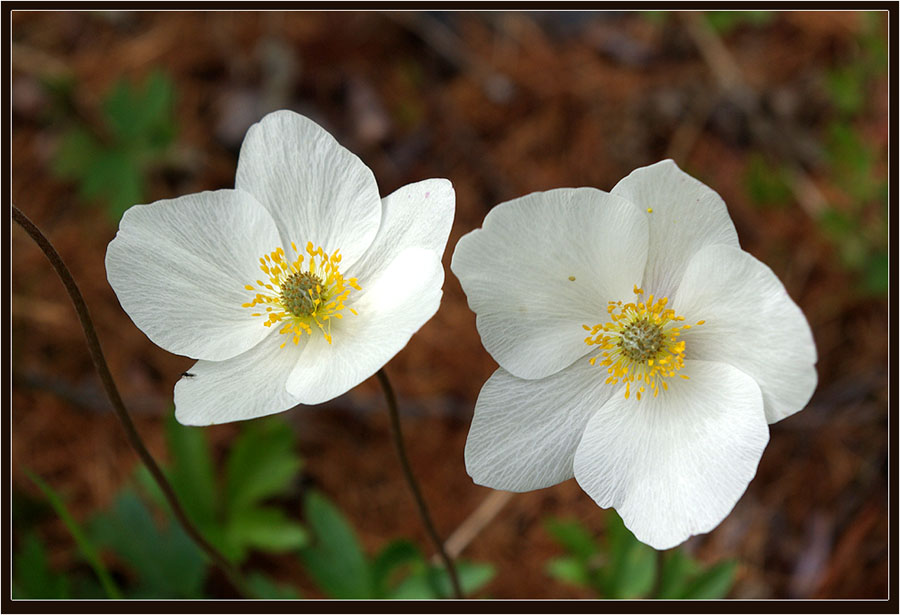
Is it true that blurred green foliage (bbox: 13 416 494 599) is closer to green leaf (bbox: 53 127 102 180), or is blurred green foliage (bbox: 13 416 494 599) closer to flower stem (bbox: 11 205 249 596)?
flower stem (bbox: 11 205 249 596)

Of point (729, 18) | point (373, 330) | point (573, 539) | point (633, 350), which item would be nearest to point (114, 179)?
→ point (373, 330)

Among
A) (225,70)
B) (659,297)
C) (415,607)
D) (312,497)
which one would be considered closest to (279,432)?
(312,497)

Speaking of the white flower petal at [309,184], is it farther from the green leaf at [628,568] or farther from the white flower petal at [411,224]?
the green leaf at [628,568]

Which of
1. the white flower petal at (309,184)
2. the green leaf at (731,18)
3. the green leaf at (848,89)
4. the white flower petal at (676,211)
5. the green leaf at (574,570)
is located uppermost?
the green leaf at (731,18)

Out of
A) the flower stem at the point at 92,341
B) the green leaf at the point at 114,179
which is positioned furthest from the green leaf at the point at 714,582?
the green leaf at the point at 114,179

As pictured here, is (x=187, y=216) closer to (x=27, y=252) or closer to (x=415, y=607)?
(x=415, y=607)

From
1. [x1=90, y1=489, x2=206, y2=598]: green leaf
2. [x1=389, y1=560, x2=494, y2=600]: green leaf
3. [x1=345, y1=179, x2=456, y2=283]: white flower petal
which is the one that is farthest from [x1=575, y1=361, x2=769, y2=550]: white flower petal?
[x1=90, y1=489, x2=206, y2=598]: green leaf

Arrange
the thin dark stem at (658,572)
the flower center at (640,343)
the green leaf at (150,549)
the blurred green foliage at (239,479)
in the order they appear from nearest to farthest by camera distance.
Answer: the flower center at (640,343), the thin dark stem at (658,572), the green leaf at (150,549), the blurred green foliage at (239,479)

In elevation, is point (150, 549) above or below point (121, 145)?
below

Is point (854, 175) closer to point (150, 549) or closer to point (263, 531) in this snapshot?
point (263, 531)
